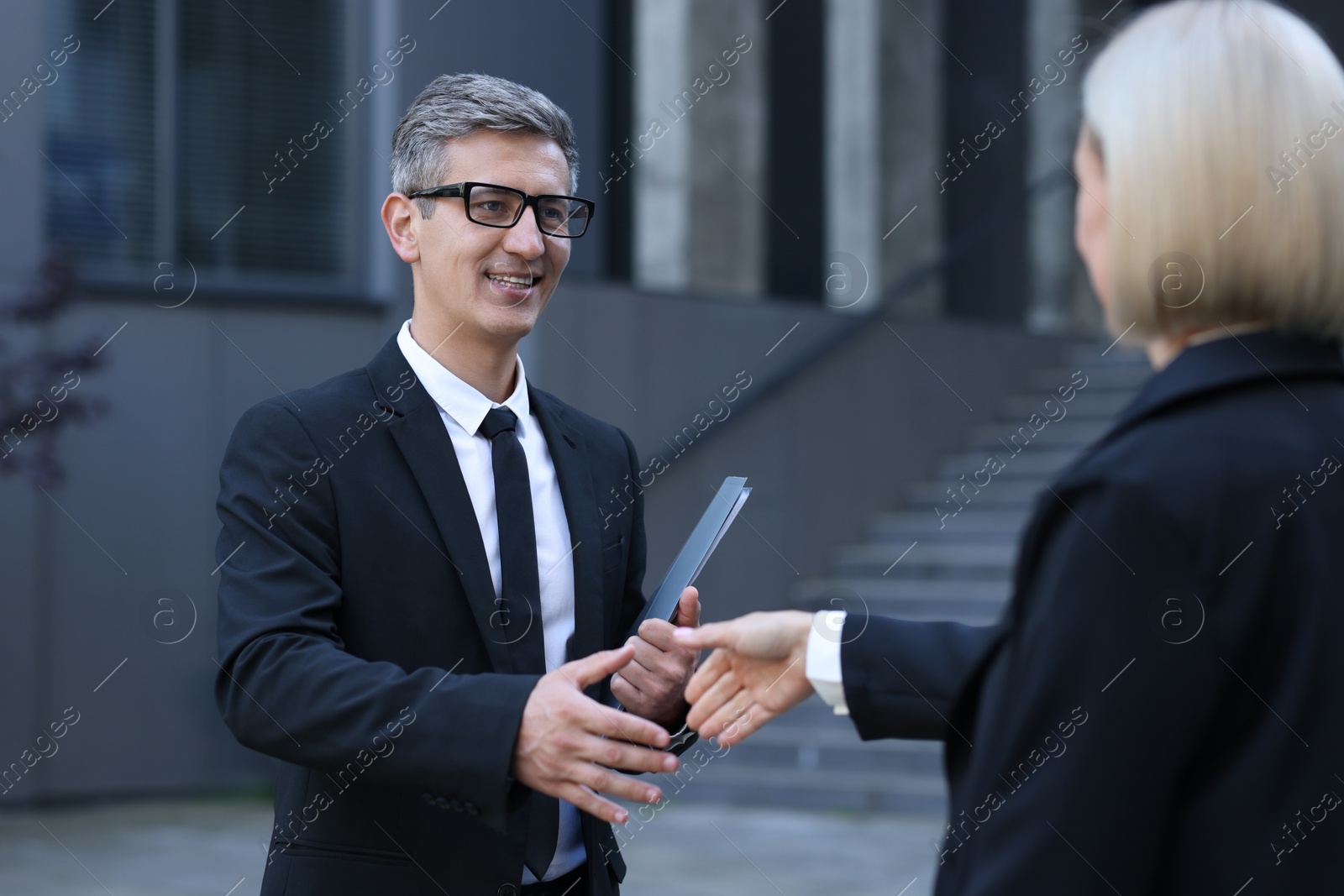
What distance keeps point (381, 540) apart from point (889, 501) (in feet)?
26.6

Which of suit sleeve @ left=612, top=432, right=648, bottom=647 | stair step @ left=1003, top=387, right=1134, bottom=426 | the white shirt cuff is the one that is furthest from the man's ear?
stair step @ left=1003, top=387, right=1134, bottom=426

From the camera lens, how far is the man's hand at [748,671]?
6.98 ft

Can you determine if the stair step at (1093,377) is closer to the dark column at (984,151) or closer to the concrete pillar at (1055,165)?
the concrete pillar at (1055,165)

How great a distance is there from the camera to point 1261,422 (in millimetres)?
1300

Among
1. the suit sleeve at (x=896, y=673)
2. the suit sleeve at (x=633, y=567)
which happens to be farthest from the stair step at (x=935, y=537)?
the suit sleeve at (x=896, y=673)

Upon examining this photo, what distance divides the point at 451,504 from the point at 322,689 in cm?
41

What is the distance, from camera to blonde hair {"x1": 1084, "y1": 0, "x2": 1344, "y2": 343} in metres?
1.31

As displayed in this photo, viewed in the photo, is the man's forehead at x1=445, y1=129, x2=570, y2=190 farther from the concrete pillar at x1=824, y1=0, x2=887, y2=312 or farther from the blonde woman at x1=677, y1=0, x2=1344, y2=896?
the concrete pillar at x1=824, y1=0, x2=887, y2=312

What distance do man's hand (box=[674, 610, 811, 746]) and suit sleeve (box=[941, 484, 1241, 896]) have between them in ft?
2.82

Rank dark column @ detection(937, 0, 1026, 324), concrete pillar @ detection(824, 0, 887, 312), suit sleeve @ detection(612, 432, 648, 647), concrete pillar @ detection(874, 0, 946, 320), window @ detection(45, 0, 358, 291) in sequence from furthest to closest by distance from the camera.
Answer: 1. dark column @ detection(937, 0, 1026, 324)
2. concrete pillar @ detection(874, 0, 946, 320)
3. concrete pillar @ detection(824, 0, 887, 312)
4. window @ detection(45, 0, 358, 291)
5. suit sleeve @ detection(612, 432, 648, 647)

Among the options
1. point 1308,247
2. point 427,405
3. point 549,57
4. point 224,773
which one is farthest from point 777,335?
point 1308,247

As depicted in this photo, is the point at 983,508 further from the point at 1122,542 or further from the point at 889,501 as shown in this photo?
the point at 1122,542

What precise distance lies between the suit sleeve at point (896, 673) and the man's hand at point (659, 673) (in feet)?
1.29

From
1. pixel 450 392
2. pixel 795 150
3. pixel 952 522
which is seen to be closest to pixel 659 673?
pixel 450 392
